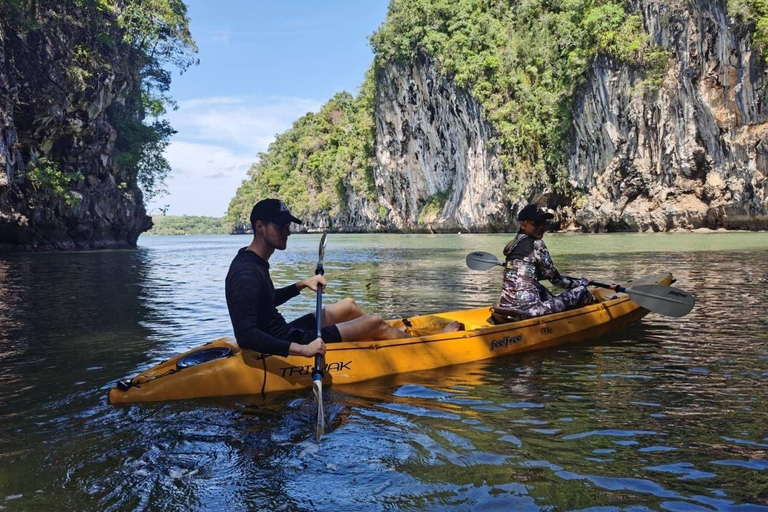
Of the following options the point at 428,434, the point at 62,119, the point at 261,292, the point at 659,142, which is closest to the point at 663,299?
the point at 428,434

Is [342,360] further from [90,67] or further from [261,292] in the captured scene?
[90,67]

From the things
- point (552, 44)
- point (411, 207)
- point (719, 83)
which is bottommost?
point (411, 207)

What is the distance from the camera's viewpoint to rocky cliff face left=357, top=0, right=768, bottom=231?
1297 inches

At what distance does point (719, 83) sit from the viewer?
111 feet

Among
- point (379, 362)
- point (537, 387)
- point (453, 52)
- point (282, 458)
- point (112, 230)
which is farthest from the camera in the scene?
point (453, 52)

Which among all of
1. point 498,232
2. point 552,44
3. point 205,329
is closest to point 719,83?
point 552,44

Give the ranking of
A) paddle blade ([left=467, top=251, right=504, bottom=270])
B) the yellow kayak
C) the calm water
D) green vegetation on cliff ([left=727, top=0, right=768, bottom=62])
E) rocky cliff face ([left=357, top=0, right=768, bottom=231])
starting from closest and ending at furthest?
the calm water
the yellow kayak
paddle blade ([left=467, top=251, right=504, bottom=270])
green vegetation on cliff ([left=727, top=0, right=768, bottom=62])
rocky cliff face ([left=357, top=0, right=768, bottom=231])

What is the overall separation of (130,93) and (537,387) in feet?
136

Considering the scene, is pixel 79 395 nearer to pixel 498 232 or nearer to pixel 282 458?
pixel 282 458

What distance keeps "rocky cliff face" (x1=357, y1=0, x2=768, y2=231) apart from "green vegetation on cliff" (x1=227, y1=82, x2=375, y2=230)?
72.5 ft

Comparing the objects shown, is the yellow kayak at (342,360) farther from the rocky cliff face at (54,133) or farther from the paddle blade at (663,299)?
the rocky cliff face at (54,133)

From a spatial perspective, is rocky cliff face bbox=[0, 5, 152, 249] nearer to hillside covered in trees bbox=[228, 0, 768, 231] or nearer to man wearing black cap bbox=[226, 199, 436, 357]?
man wearing black cap bbox=[226, 199, 436, 357]

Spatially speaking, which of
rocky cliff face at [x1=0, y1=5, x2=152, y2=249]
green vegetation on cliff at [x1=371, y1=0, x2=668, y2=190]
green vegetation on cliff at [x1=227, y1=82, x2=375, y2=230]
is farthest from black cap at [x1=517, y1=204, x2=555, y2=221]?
green vegetation on cliff at [x1=227, y1=82, x2=375, y2=230]

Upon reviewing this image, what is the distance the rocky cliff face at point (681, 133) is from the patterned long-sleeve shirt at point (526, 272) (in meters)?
32.0
